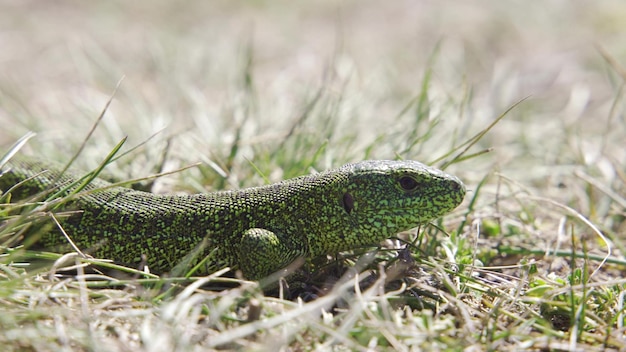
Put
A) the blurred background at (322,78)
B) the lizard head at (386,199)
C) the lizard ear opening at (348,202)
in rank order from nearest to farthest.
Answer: the lizard head at (386,199) → the lizard ear opening at (348,202) → the blurred background at (322,78)

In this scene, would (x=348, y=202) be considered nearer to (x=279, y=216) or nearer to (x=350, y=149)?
(x=279, y=216)

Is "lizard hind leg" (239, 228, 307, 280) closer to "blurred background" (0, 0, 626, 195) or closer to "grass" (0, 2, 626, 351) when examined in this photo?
"grass" (0, 2, 626, 351)

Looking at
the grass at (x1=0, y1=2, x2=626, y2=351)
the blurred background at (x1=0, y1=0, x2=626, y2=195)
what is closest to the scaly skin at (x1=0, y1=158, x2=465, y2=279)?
the grass at (x1=0, y1=2, x2=626, y2=351)

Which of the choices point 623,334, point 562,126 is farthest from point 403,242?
point 562,126

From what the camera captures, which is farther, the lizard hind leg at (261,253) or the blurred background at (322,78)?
the blurred background at (322,78)

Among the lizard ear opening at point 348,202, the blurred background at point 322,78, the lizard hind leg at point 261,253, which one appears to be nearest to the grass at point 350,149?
the blurred background at point 322,78

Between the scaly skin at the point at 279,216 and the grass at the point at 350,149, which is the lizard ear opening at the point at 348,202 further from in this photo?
the grass at the point at 350,149

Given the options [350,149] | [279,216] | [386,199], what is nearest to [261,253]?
[279,216]
